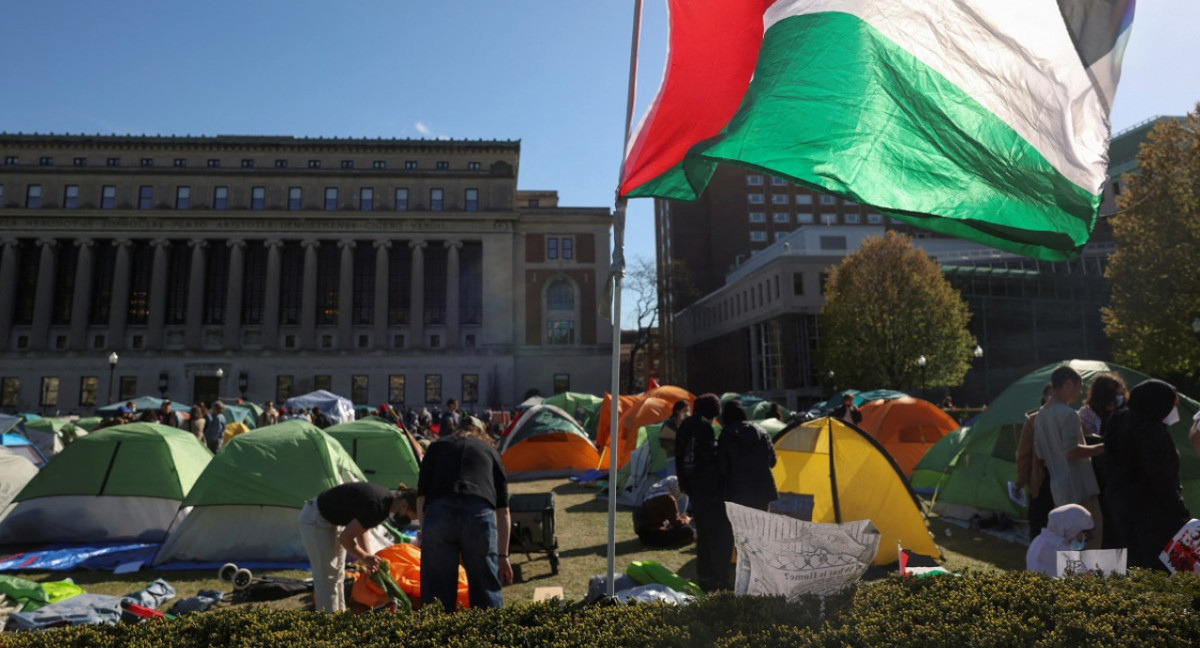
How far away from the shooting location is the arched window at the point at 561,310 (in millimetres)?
60469

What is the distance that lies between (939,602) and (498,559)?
3210mm

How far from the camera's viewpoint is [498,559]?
5258 millimetres

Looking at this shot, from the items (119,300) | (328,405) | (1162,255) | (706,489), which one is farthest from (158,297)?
(1162,255)

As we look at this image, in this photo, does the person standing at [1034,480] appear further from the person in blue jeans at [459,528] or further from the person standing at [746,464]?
the person in blue jeans at [459,528]

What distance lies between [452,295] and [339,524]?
54.4m

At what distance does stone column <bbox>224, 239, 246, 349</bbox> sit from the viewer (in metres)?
57.2

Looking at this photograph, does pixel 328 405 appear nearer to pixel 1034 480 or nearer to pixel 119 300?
pixel 1034 480

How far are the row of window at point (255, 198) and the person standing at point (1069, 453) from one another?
193 feet

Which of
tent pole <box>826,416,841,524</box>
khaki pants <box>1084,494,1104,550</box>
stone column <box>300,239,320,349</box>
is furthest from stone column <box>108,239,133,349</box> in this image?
khaki pants <box>1084,494,1104,550</box>

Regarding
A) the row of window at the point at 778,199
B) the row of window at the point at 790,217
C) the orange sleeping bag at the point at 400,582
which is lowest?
the orange sleeping bag at the point at 400,582

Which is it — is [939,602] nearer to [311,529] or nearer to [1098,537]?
[1098,537]

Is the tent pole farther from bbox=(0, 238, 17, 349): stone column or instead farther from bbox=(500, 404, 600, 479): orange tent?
bbox=(0, 238, 17, 349): stone column

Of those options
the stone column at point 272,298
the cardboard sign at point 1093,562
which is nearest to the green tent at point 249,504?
the cardboard sign at point 1093,562

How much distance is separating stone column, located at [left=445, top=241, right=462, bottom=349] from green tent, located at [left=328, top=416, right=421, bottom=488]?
46.3m
